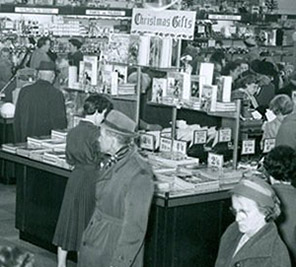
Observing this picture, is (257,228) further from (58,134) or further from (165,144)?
(58,134)

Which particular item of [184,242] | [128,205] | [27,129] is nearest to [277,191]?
[128,205]

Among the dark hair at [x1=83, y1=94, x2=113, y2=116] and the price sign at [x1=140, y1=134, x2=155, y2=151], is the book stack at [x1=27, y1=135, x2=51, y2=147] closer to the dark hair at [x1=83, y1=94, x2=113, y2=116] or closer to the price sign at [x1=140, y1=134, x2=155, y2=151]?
the price sign at [x1=140, y1=134, x2=155, y2=151]

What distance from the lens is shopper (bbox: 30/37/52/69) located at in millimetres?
12270

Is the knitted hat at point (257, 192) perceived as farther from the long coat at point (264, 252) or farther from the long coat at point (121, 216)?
the long coat at point (121, 216)

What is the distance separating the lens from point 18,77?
10.9 m

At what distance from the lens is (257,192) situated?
3941mm

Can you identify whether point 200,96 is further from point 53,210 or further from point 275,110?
point 53,210

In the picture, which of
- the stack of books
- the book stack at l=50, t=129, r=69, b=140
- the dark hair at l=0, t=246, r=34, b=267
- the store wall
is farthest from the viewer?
the store wall

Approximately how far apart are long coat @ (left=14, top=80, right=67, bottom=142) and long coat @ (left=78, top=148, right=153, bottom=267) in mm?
3679

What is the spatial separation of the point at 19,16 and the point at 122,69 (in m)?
6.37

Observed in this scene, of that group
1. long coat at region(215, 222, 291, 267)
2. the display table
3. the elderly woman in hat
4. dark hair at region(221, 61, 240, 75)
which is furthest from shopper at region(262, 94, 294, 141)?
long coat at region(215, 222, 291, 267)

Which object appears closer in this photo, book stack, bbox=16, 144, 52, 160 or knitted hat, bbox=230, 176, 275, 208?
knitted hat, bbox=230, 176, 275, 208

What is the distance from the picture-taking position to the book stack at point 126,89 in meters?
7.79

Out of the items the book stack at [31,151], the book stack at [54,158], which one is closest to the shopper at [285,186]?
the book stack at [54,158]
